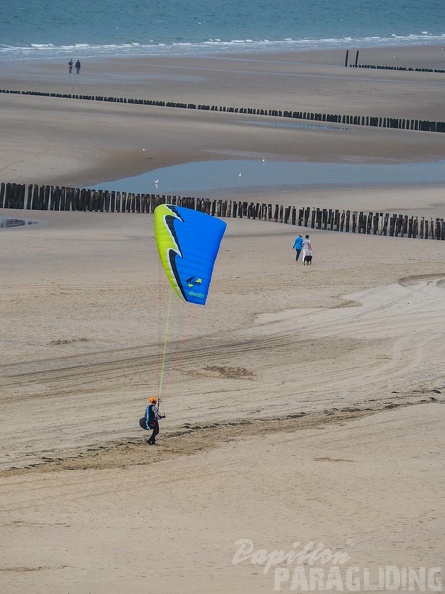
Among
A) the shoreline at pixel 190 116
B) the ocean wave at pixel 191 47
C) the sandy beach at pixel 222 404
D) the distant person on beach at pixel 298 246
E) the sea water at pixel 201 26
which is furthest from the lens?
the sea water at pixel 201 26

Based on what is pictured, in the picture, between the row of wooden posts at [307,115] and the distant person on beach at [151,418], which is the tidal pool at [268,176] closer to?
the row of wooden posts at [307,115]

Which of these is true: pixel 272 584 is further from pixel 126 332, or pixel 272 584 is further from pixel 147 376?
pixel 126 332

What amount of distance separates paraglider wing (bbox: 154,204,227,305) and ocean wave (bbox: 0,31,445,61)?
63.1 metres

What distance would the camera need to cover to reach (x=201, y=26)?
122188 millimetres

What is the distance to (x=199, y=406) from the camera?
1524 centimetres

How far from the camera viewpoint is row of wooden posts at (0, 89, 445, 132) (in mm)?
51375

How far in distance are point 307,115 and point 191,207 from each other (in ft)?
75.7

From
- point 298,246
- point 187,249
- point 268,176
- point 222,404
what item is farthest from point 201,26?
point 187,249

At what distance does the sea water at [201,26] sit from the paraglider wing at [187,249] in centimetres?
6429

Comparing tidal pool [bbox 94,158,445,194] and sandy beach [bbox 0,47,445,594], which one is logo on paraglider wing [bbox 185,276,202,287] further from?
tidal pool [bbox 94,158,445,194]

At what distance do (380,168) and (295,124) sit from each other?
975 cm

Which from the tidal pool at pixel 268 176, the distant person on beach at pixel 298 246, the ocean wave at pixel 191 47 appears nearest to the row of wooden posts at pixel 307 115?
the tidal pool at pixel 268 176

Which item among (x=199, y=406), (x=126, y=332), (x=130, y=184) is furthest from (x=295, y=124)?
(x=199, y=406)

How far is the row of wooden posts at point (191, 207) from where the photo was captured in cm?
3008
